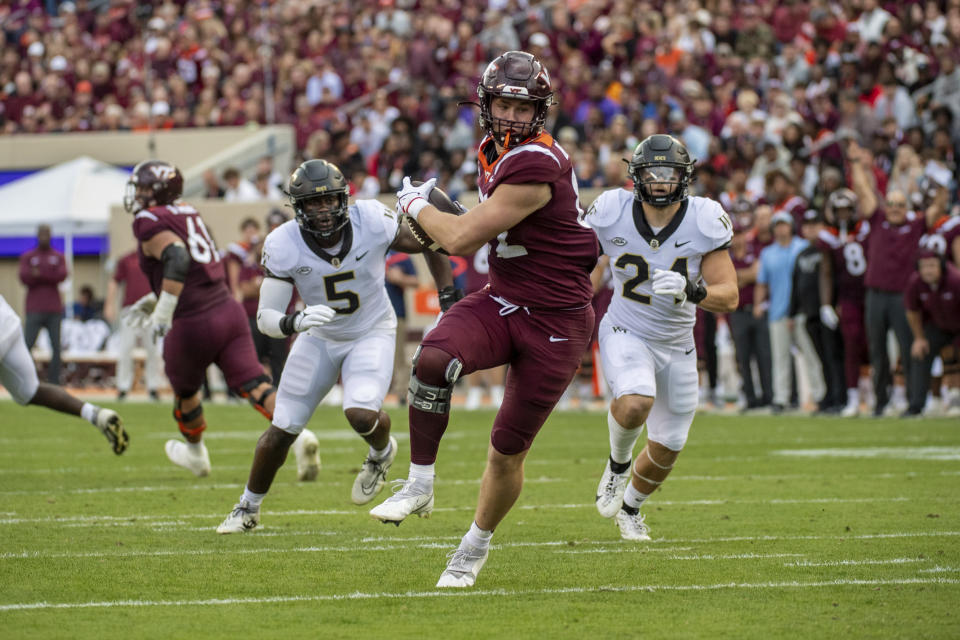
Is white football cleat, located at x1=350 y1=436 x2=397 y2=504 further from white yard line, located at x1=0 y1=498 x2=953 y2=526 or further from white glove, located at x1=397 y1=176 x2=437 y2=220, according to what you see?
white glove, located at x1=397 y1=176 x2=437 y2=220

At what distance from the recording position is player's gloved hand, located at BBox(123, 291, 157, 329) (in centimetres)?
888

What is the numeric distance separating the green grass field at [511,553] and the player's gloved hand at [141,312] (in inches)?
38.0

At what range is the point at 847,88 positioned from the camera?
1598 cm

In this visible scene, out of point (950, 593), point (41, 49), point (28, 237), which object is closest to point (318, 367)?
point (950, 593)

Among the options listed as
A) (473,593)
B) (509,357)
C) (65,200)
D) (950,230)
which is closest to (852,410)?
(950,230)

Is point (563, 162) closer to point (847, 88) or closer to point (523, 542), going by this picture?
point (523, 542)

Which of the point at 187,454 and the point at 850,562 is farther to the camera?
the point at 187,454

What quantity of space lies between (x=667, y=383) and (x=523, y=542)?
1011mm

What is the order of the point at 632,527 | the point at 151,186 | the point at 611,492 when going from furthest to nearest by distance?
the point at 151,186, the point at 611,492, the point at 632,527

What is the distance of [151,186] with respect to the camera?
872cm

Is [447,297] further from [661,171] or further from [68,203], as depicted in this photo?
[68,203]

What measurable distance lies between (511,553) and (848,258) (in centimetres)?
812

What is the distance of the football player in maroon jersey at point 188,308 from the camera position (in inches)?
334

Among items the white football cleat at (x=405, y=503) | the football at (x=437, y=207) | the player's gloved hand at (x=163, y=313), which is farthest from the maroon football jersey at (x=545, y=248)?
the player's gloved hand at (x=163, y=313)
